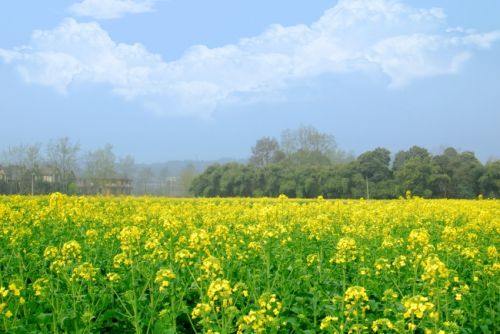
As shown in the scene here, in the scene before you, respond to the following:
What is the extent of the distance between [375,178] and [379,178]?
0.26 m

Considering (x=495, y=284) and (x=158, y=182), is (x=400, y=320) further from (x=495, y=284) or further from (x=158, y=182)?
(x=158, y=182)

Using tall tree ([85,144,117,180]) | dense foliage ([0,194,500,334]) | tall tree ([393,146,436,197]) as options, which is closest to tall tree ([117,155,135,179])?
tall tree ([85,144,117,180])

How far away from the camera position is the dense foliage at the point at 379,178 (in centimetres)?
3366

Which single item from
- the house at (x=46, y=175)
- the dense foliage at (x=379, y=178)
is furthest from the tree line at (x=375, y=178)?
the house at (x=46, y=175)

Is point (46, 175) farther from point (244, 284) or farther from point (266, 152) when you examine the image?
point (244, 284)

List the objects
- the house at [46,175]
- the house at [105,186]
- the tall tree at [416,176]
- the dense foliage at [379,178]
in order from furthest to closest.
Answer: the house at [105,186], the house at [46,175], the dense foliage at [379,178], the tall tree at [416,176]

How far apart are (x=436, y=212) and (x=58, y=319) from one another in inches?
436

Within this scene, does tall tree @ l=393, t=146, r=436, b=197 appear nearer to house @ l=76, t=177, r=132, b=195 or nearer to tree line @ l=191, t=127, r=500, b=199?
tree line @ l=191, t=127, r=500, b=199

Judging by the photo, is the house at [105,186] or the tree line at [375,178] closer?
the tree line at [375,178]

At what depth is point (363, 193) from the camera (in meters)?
34.0

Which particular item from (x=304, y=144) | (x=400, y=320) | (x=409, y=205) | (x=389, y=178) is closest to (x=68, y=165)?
(x=304, y=144)

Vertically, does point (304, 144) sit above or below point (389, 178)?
above

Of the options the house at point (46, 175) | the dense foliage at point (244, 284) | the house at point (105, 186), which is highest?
the house at point (46, 175)

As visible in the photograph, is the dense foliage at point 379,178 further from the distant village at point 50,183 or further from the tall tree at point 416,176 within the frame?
the distant village at point 50,183
